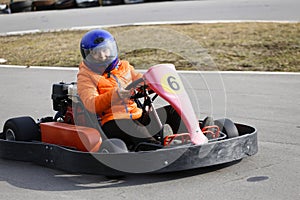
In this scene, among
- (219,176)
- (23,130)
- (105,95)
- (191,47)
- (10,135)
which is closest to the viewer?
(219,176)

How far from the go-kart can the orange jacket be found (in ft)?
0.30

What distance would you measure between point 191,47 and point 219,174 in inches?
278

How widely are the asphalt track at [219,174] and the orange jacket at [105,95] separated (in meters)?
0.50

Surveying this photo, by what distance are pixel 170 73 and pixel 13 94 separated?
162 inches

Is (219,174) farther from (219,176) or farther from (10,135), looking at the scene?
(10,135)

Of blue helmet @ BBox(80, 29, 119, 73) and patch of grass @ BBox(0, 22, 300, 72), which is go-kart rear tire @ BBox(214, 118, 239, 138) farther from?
patch of grass @ BBox(0, 22, 300, 72)

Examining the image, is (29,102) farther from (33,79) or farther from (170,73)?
(170,73)

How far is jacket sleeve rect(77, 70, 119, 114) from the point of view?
4836mm

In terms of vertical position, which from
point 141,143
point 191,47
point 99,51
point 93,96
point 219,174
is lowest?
point 191,47

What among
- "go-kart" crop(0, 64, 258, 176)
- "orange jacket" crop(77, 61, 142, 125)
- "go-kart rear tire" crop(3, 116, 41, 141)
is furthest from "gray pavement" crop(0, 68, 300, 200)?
"orange jacket" crop(77, 61, 142, 125)

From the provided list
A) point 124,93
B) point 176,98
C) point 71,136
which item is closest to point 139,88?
point 124,93

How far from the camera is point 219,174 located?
4750mm

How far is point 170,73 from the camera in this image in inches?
190

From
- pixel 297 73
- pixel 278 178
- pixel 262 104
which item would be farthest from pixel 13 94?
pixel 278 178
